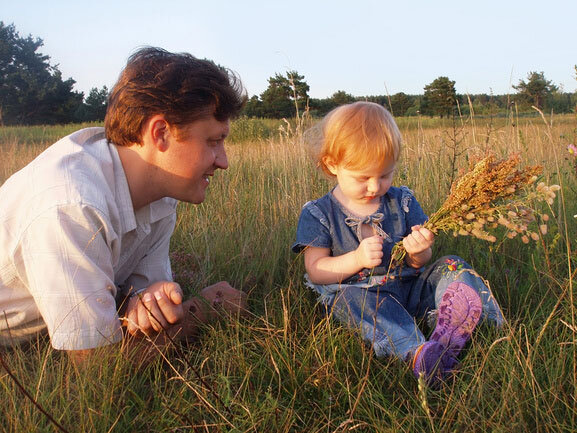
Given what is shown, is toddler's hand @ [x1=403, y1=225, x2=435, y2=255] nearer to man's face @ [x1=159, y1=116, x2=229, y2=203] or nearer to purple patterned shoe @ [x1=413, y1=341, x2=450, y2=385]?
purple patterned shoe @ [x1=413, y1=341, x2=450, y2=385]

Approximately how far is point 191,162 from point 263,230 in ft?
4.08

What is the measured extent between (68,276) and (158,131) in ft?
2.44

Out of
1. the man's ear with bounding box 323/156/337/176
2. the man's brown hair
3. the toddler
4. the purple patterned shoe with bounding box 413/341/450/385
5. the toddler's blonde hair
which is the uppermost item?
the man's brown hair

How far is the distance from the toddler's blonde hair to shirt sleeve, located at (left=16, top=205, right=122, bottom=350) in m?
1.15

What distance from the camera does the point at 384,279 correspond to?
6.53ft

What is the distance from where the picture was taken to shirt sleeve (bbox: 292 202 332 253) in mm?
2354

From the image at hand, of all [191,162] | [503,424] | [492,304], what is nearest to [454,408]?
[503,424]

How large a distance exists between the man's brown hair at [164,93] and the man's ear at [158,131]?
22 millimetres

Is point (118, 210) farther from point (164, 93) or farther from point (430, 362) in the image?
point (430, 362)

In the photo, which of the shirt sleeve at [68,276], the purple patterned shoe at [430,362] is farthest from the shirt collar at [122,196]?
the purple patterned shoe at [430,362]

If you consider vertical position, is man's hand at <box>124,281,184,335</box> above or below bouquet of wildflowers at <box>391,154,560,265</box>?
below

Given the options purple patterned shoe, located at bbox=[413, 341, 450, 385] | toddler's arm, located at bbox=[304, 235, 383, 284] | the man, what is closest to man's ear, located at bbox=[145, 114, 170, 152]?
the man

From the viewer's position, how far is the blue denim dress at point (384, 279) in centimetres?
200

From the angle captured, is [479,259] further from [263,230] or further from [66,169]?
[66,169]
